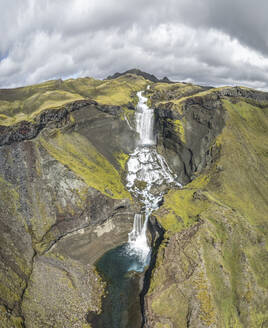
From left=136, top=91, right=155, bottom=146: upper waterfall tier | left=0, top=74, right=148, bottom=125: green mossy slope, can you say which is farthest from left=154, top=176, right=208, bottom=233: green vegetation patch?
left=0, top=74, right=148, bottom=125: green mossy slope

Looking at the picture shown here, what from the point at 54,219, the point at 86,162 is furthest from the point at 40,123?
the point at 54,219

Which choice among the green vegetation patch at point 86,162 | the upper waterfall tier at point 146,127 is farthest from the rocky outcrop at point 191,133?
the green vegetation patch at point 86,162

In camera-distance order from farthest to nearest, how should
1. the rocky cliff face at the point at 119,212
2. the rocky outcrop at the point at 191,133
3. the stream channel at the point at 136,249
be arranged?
the rocky outcrop at the point at 191,133 → the stream channel at the point at 136,249 → the rocky cliff face at the point at 119,212

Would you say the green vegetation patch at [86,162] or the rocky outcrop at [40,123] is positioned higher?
the rocky outcrop at [40,123]

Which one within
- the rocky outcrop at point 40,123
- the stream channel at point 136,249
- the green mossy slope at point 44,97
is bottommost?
the stream channel at point 136,249

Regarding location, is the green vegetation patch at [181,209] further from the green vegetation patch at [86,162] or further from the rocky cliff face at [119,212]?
the green vegetation patch at [86,162]

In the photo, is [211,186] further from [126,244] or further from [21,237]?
[21,237]

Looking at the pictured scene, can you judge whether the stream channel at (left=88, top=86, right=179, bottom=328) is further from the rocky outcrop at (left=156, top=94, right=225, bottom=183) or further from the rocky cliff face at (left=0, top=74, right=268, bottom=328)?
the rocky outcrop at (left=156, top=94, right=225, bottom=183)
